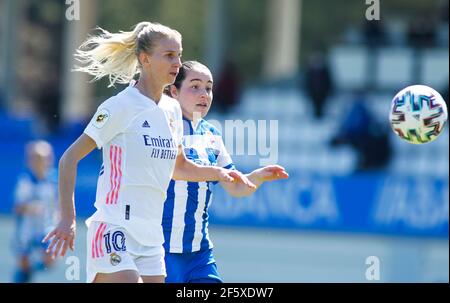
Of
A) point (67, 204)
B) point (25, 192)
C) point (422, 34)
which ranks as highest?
point (422, 34)

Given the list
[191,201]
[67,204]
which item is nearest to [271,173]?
[191,201]

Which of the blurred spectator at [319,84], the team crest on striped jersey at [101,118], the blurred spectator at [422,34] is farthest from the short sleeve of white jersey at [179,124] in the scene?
the blurred spectator at [422,34]

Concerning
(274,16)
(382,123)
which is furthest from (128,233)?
(274,16)

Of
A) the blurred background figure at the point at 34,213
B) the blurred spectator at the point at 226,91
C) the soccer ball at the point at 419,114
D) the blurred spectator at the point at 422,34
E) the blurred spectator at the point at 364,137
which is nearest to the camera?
the soccer ball at the point at 419,114

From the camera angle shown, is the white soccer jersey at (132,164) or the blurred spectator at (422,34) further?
the blurred spectator at (422,34)

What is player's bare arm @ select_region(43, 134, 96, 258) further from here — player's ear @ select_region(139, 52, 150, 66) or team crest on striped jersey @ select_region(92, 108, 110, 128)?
player's ear @ select_region(139, 52, 150, 66)

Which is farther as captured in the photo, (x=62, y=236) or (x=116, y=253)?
(x=116, y=253)

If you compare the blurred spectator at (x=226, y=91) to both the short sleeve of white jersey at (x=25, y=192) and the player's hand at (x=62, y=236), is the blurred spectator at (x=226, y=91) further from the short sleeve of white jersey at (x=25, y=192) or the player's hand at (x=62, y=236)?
the player's hand at (x=62, y=236)

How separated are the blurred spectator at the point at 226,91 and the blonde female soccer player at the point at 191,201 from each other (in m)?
10.7

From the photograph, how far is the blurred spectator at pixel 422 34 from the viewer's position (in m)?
17.5

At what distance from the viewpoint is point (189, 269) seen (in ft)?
21.3

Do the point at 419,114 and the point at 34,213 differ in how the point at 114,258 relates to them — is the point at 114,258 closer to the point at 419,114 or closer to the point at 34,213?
the point at 419,114

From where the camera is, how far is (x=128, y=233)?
5613 mm

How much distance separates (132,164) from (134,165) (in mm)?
13
